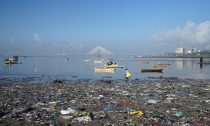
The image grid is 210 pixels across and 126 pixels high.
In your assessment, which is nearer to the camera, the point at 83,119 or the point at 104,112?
the point at 83,119

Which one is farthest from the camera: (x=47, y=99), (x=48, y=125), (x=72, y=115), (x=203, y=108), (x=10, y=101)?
(x=47, y=99)

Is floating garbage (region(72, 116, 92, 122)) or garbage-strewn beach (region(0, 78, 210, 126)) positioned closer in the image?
garbage-strewn beach (region(0, 78, 210, 126))

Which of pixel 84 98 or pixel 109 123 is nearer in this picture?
pixel 109 123

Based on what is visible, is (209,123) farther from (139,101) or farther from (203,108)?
(139,101)

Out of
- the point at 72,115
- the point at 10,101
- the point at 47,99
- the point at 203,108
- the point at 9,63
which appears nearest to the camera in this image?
A: the point at 72,115

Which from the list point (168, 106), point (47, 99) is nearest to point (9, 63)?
point (47, 99)

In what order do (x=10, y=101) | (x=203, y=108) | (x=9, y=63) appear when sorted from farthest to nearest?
(x=9, y=63) < (x=10, y=101) < (x=203, y=108)

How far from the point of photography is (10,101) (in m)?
16.5

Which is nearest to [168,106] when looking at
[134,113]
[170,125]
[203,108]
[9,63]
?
[203,108]

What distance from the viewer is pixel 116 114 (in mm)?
13055

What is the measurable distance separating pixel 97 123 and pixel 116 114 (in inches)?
69.8

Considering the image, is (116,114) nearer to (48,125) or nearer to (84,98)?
(48,125)

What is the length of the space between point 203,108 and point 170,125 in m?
4.34

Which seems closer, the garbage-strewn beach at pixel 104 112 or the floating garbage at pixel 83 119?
the garbage-strewn beach at pixel 104 112
